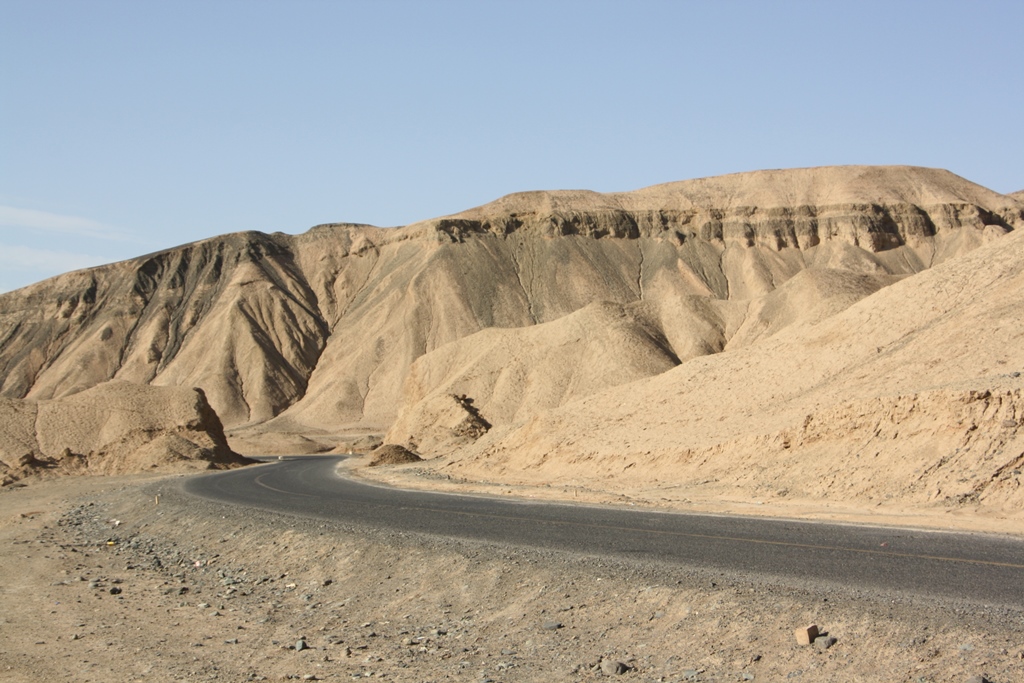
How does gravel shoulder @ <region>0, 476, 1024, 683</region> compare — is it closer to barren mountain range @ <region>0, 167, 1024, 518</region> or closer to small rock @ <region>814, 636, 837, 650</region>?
small rock @ <region>814, 636, 837, 650</region>

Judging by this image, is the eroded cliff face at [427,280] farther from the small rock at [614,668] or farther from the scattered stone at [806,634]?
the scattered stone at [806,634]

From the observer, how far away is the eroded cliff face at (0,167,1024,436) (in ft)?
315

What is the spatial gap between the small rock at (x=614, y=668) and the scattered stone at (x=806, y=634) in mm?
1484

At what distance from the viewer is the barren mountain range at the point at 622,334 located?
23.3m

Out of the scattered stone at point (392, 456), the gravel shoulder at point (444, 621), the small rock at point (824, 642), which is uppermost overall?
the small rock at point (824, 642)

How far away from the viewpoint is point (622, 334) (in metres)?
57.2

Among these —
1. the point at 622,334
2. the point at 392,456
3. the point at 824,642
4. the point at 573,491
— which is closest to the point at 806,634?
the point at 824,642

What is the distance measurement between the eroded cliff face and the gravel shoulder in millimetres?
68738

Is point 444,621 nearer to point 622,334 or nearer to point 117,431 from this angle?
point 622,334

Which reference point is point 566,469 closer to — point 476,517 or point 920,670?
point 476,517

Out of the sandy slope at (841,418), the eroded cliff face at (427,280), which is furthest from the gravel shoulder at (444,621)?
the eroded cliff face at (427,280)

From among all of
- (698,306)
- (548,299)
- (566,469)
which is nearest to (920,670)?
(566,469)

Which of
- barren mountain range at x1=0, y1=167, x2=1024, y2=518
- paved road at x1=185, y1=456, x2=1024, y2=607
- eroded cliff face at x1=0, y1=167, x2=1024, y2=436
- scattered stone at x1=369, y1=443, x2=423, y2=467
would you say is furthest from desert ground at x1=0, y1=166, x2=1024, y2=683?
eroded cliff face at x1=0, y1=167, x2=1024, y2=436

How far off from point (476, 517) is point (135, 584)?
577 cm
